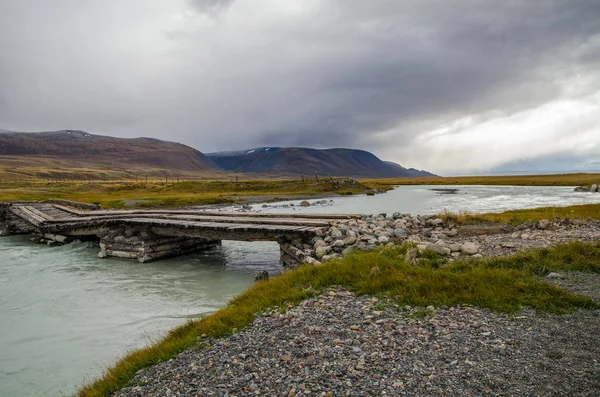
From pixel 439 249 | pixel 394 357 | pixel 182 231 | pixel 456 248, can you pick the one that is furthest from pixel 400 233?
pixel 182 231

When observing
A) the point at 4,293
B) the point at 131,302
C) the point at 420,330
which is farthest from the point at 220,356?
the point at 4,293

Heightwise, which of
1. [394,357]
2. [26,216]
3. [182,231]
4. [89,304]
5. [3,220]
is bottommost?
[89,304]

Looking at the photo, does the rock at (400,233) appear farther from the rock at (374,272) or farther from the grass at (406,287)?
the rock at (374,272)

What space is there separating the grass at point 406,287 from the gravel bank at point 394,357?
1.40 ft

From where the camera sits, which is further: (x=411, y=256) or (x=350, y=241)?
(x=350, y=241)

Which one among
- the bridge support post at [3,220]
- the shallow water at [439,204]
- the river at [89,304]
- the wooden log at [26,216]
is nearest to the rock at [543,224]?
the shallow water at [439,204]

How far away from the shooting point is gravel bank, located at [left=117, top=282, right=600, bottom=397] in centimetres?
547

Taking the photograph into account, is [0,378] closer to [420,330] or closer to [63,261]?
[420,330]

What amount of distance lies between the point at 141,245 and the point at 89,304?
8450mm

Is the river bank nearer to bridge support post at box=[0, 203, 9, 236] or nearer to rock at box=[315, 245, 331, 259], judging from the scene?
rock at box=[315, 245, 331, 259]

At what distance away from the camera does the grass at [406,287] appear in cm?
786

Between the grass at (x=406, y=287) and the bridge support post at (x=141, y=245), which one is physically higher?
the grass at (x=406, y=287)

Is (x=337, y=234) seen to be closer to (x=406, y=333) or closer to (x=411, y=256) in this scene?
(x=411, y=256)

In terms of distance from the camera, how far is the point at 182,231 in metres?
22.1
